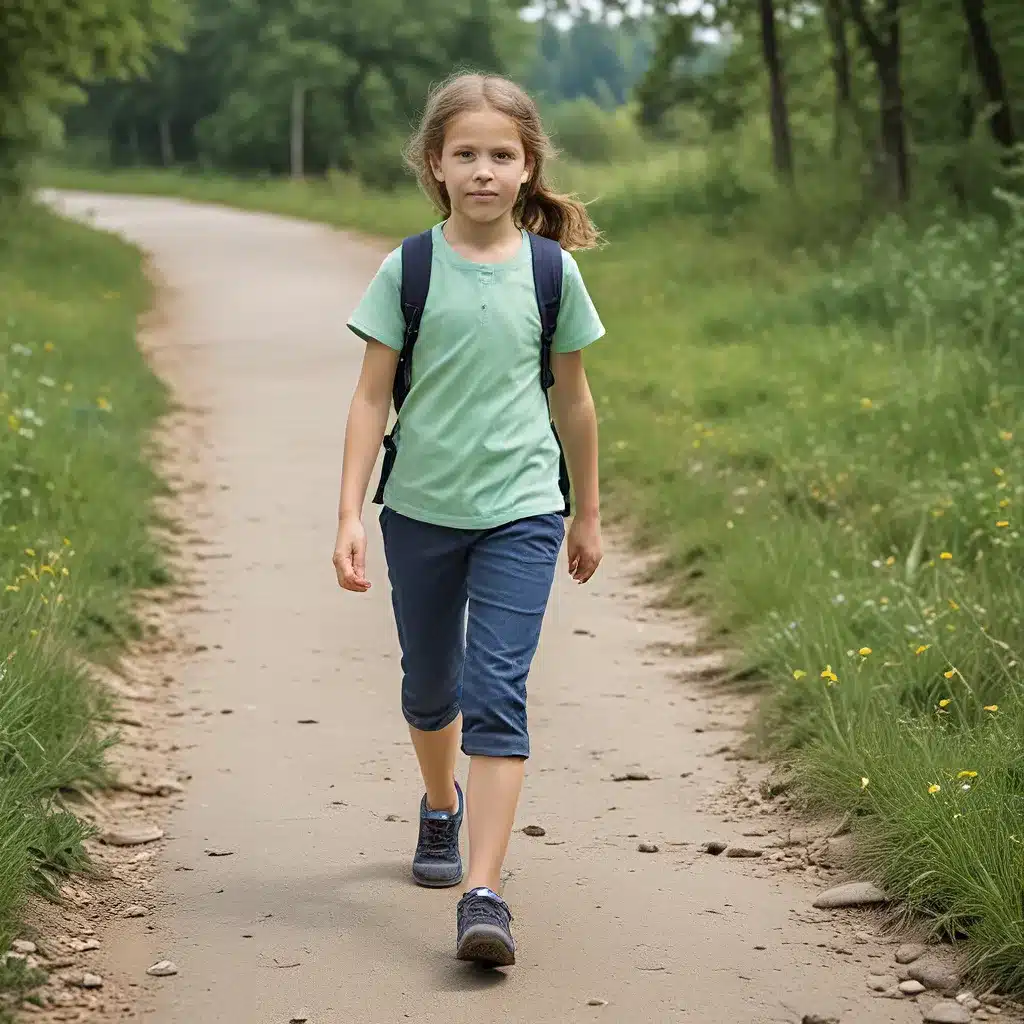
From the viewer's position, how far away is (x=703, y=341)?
12.4 meters

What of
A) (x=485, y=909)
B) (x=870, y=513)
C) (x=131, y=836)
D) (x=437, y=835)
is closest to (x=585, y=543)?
(x=437, y=835)

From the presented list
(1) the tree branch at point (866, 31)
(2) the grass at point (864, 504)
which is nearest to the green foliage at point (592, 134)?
(1) the tree branch at point (866, 31)

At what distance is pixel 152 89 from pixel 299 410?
64810 millimetres

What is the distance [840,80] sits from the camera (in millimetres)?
21578

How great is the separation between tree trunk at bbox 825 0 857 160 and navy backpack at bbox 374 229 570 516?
1649 centimetres

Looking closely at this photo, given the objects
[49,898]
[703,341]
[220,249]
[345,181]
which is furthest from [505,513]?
[345,181]

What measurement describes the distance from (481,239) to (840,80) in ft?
61.4

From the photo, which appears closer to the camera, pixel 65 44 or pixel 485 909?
pixel 485 909

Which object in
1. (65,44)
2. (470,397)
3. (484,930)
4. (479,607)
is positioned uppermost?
(65,44)

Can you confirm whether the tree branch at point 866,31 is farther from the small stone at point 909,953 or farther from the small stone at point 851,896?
the small stone at point 909,953

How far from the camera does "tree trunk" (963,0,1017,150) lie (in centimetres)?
1591

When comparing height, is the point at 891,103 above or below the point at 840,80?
below

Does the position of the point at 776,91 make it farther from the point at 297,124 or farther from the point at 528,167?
the point at 297,124

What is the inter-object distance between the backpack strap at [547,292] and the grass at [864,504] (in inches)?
46.2
